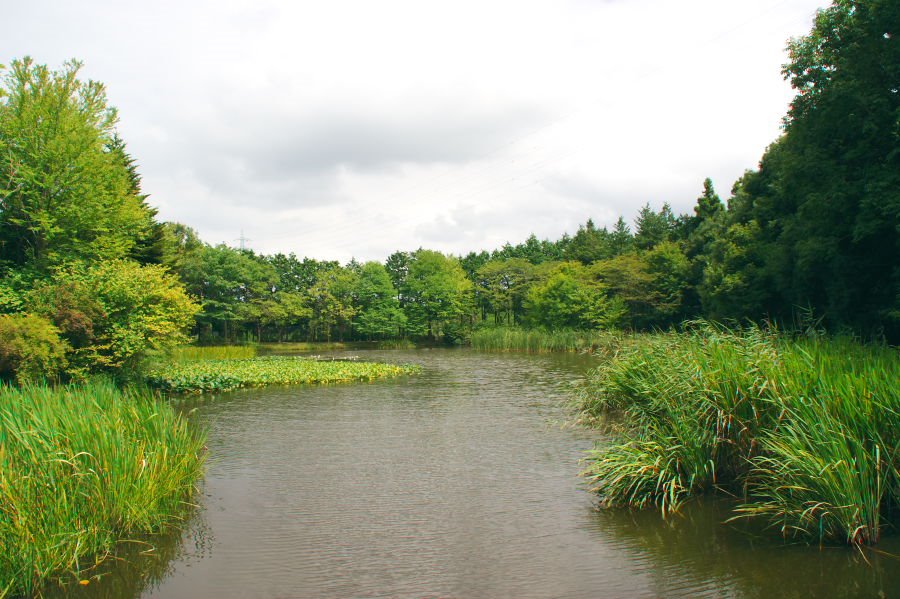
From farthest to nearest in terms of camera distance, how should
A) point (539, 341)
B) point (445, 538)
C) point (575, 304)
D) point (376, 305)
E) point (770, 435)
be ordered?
point (376, 305)
point (575, 304)
point (539, 341)
point (445, 538)
point (770, 435)

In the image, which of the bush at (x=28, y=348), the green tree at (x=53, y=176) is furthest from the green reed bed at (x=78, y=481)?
the green tree at (x=53, y=176)

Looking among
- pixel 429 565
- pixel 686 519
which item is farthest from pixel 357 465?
pixel 686 519

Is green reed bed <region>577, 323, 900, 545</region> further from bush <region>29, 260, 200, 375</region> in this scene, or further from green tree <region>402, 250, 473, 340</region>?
green tree <region>402, 250, 473, 340</region>

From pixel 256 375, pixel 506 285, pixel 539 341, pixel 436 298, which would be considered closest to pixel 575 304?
pixel 539 341

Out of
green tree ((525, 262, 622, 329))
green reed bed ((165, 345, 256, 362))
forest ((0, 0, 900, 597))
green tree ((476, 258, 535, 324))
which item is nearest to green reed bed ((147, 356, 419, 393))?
forest ((0, 0, 900, 597))

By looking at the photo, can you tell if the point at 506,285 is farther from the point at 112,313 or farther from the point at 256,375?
the point at 112,313

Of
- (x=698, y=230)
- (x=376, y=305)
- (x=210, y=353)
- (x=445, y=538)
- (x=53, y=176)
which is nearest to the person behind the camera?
(x=445, y=538)

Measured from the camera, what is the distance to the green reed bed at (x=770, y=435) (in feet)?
21.5

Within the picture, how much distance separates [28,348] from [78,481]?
12.0 meters

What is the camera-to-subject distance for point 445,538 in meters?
7.56

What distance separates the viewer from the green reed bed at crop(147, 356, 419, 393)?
2181cm

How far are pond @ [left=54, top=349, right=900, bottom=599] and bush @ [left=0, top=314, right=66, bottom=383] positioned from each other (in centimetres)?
675

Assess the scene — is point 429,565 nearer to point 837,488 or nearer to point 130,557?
point 130,557

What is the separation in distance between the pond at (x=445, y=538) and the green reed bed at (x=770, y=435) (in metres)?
0.39
